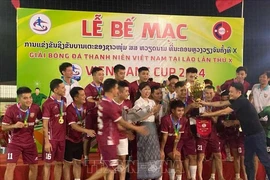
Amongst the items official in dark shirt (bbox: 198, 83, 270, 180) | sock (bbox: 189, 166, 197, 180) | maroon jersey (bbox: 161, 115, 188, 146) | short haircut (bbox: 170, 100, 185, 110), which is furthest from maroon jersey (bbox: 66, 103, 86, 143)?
official in dark shirt (bbox: 198, 83, 270, 180)

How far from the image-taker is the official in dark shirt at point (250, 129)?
488cm

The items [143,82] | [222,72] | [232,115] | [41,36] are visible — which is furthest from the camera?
[222,72]

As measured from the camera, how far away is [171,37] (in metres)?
6.43

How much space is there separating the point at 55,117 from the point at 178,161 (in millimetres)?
1577

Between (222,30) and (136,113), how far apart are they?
249cm

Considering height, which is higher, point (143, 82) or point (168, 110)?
point (143, 82)

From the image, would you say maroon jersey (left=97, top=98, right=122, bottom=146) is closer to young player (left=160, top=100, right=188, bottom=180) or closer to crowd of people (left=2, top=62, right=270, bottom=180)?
crowd of people (left=2, top=62, right=270, bottom=180)

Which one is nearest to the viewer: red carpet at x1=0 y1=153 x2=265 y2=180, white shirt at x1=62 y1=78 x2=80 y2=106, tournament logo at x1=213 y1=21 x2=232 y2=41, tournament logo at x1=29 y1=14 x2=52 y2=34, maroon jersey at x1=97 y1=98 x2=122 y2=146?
maroon jersey at x1=97 y1=98 x2=122 y2=146

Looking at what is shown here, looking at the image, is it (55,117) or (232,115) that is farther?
(232,115)

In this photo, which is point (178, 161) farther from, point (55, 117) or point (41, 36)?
point (41, 36)

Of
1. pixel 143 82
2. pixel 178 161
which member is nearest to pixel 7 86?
pixel 143 82

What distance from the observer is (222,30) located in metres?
6.56

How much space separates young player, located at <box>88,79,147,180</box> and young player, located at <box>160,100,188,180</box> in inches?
27.9

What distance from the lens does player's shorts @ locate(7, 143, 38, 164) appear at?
15.5ft
